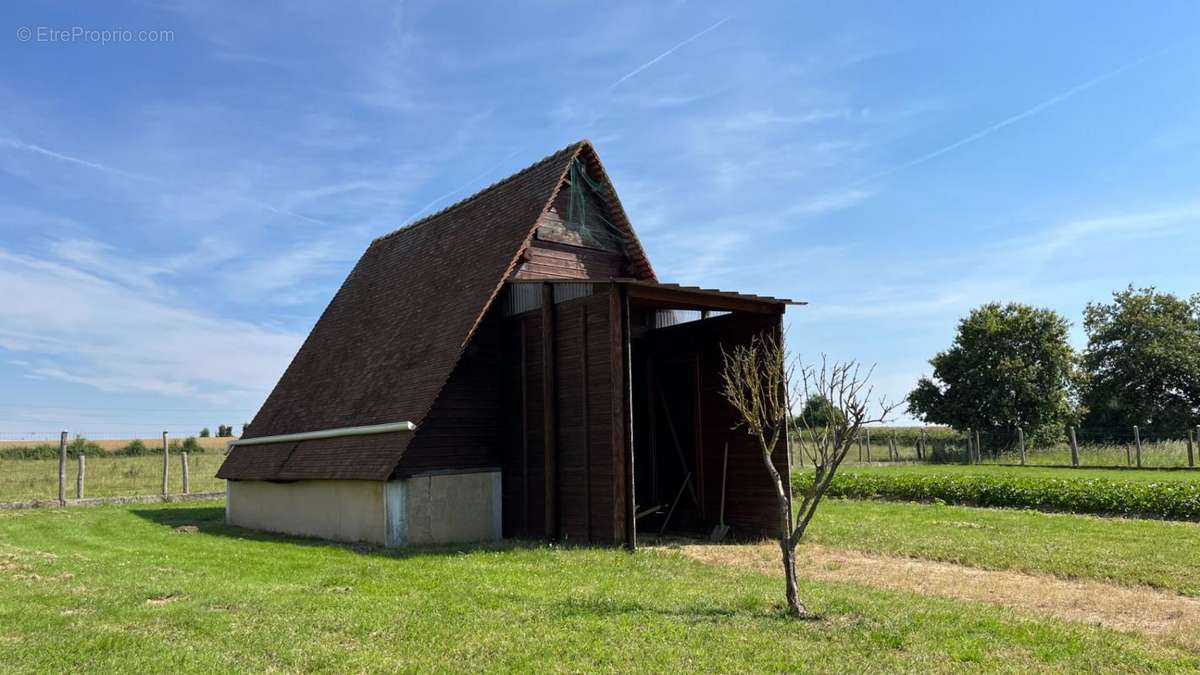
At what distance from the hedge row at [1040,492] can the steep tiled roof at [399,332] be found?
9.05 meters

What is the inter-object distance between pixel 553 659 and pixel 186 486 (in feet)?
80.3

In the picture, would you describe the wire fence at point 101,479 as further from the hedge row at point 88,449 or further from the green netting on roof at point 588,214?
the green netting on roof at point 588,214

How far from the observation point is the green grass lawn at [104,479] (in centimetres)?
2495

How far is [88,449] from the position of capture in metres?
44.4

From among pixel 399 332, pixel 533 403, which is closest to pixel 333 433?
pixel 399 332

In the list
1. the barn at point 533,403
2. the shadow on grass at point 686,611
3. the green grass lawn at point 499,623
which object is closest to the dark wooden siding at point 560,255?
the barn at point 533,403

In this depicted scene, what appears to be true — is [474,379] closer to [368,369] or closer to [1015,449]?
[368,369]

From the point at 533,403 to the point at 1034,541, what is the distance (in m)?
8.17

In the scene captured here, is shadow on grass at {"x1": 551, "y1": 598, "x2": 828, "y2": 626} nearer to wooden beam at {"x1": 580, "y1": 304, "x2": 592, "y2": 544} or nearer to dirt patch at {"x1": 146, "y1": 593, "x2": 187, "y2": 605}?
dirt patch at {"x1": 146, "y1": 593, "x2": 187, "y2": 605}

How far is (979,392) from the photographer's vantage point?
42.6m

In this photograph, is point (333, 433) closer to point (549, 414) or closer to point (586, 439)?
point (549, 414)

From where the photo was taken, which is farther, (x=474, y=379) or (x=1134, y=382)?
(x=1134, y=382)

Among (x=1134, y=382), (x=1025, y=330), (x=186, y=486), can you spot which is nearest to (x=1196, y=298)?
(x=1134, y=382)

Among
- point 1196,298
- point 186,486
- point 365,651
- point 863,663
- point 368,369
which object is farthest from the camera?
point 1196,298
